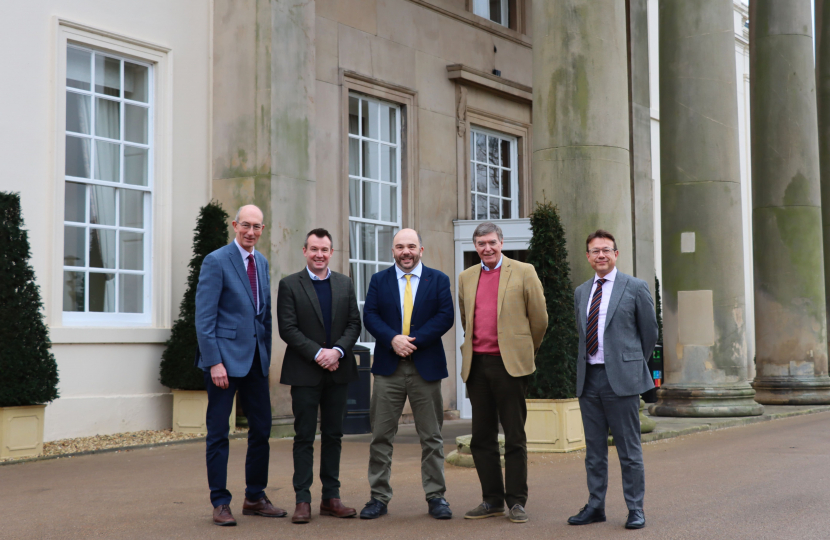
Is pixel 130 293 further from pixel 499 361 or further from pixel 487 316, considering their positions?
pixel 499 361

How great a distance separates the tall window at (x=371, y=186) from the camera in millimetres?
13727

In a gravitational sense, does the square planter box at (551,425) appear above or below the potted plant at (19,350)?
below

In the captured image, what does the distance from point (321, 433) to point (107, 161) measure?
6.22m

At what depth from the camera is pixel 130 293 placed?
11.0 meters

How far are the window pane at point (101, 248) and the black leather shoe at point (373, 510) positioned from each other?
5.97m

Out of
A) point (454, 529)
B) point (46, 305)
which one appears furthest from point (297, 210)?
point (454, 529)

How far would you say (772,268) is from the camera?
52.1 ft

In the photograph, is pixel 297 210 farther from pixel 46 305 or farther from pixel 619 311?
pixel 619 311

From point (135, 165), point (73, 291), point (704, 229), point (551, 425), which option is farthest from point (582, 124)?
point (73, 291)

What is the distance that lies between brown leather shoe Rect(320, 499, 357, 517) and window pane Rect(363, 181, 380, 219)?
8.28 metres

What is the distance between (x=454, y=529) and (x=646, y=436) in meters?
5.50

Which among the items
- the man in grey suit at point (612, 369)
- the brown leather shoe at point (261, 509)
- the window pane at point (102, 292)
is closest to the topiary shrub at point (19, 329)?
the window pane at point (102, 292)

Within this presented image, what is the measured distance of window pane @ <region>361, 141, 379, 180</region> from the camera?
1396cm

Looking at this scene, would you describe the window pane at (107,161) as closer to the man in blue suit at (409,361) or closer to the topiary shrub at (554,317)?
the topiary shrub at (554,317)
